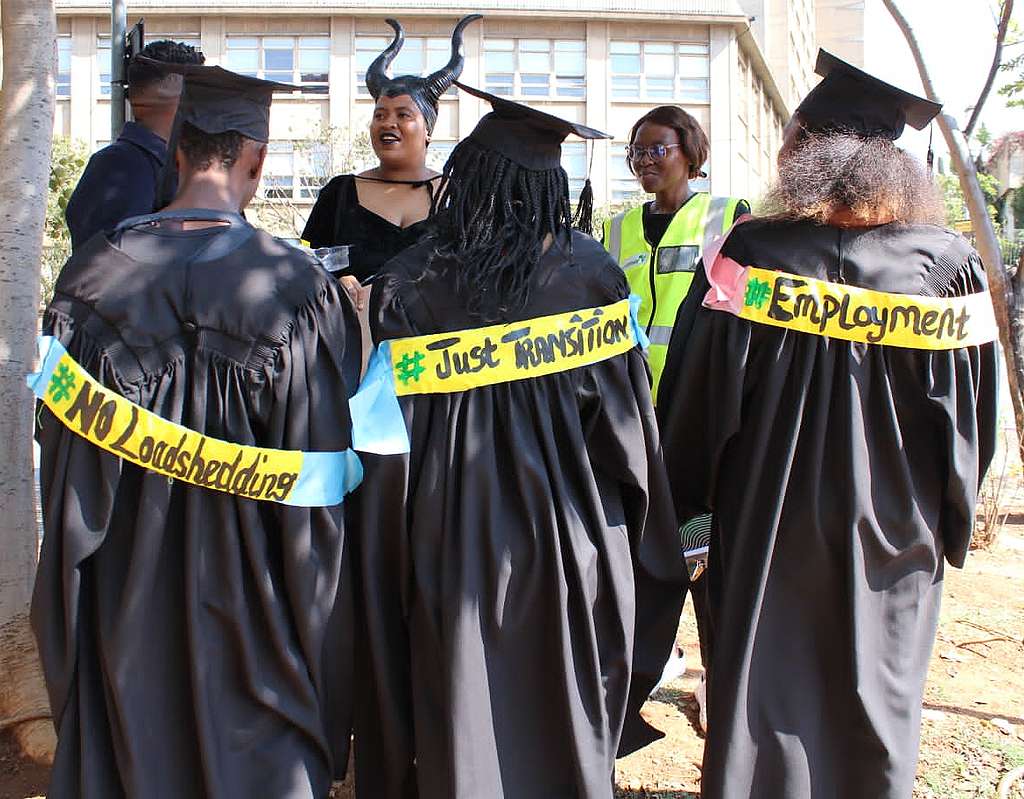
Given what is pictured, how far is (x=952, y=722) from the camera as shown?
4.03m

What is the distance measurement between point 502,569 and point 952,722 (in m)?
2.48

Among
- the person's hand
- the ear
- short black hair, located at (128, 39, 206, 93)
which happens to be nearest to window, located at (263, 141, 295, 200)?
short black hair, located at (128, 39, 206, 93)

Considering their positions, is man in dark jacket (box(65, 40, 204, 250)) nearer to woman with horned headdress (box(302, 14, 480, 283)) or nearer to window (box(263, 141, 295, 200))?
woman with horned headdress (box(302, 14, 480, 283))

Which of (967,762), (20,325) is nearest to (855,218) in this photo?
(967,762)

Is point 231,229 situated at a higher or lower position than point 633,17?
lower

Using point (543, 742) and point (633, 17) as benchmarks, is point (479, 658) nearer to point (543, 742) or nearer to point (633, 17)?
point (543, 742)

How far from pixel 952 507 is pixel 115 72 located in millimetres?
4733

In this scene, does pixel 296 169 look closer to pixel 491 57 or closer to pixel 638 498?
pixel 491 57

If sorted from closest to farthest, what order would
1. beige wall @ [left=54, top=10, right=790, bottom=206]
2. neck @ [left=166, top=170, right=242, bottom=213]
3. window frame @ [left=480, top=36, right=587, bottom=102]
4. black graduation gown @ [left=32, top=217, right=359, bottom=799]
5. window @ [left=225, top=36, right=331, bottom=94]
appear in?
black graduation gown @ [left=32, top=217, right=359, bottom=799] < neck @ [left=166, top=170, right=242, bottom=213] < beige wall @ [left=54, top=10, right=790, bottom=206] < window @ [left=225, top=36, right=331, bottom=94] < window frame @ [left=480, top=36, right=587, bottom=102]

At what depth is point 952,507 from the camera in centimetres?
285

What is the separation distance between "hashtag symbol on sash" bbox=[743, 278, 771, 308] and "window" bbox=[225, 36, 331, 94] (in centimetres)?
3650

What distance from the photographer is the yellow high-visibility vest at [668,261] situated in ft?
13.3

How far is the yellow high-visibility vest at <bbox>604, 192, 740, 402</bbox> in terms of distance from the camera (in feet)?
13.3

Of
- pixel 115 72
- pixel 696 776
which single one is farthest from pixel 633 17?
pixel 696 776
